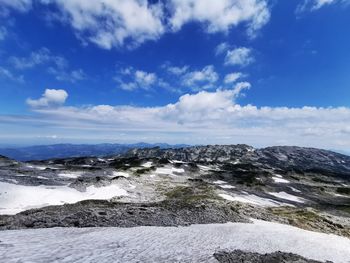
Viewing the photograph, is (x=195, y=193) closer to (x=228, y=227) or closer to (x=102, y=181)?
(x=102, y=181)

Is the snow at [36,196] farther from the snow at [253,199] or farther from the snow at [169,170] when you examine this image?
the snow at [169,170]

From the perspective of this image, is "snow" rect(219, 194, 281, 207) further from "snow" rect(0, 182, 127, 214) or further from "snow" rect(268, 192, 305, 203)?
"snow" rect(0, 182, 127, 214)

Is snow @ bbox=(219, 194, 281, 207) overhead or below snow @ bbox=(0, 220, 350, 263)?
below

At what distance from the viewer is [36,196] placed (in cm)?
5028

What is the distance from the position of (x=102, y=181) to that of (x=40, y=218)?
39.9 meters

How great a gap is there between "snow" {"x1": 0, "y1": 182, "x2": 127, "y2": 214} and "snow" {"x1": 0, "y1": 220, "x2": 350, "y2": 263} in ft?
72.8

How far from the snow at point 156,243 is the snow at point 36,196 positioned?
22.2m

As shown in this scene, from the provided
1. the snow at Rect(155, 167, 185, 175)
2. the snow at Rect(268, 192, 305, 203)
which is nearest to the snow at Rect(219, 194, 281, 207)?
the snow at Rect(268, 192, 305, 203)

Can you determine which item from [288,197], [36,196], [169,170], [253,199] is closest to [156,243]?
[36,196]

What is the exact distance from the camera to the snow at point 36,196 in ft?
148

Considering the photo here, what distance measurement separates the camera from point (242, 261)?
21312 millimetres

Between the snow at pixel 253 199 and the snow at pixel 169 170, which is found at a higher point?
the snow at pixel 169 170

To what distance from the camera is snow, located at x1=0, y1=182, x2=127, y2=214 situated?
148 feet

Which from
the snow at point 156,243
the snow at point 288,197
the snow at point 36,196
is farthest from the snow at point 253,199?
the snow at point 156,243
